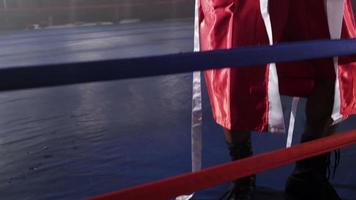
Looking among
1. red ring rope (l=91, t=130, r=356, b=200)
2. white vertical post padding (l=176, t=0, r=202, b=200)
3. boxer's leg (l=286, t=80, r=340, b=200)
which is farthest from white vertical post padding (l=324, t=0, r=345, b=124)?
white vertical post padding (l=176, t=0, r=202, b=200)

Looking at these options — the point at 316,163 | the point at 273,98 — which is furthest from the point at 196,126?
the point at 316,163

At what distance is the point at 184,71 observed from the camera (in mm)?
859

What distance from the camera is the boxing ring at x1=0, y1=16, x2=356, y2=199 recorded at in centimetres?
71

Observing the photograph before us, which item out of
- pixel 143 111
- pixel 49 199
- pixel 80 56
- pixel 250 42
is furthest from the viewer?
pixel 80 56

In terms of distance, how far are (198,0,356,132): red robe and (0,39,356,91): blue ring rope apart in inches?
8.6

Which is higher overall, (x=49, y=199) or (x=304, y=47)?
(x=304, y=47)

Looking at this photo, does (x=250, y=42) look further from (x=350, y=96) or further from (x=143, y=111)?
(x=143, y=111)

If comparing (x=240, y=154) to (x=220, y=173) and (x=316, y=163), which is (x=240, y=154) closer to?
(x=316, y=163)

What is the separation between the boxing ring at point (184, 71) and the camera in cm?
71

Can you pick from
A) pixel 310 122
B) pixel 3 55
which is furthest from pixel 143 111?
pixel 3 55

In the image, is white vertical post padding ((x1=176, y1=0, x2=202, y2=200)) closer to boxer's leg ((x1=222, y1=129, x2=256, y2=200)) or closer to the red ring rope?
boxer's leg ((x1=222, y1=129, x2=256, y2=200))

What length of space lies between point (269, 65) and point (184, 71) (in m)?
0.50

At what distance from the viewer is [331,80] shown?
1.32 meters

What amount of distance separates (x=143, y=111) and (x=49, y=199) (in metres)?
1.09
